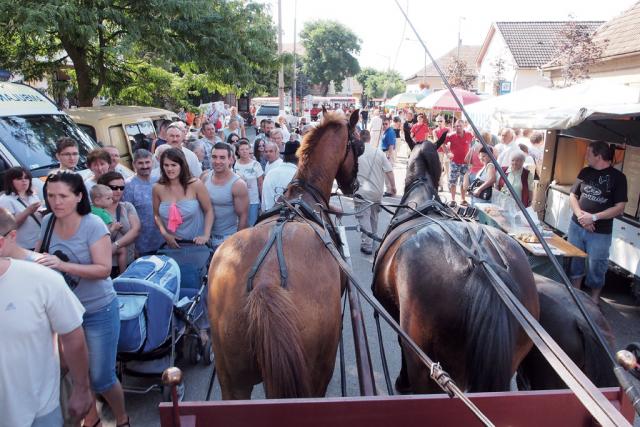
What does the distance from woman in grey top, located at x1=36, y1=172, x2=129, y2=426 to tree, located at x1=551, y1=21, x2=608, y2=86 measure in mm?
12021

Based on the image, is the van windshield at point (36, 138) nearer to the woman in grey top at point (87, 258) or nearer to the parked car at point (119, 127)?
the parked car at point (119, 127)

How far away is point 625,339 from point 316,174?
3805mm

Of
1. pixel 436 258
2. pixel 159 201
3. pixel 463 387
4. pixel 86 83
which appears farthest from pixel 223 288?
pixel 86 83

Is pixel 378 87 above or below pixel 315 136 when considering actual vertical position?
above

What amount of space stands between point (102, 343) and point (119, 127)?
22.0 feet

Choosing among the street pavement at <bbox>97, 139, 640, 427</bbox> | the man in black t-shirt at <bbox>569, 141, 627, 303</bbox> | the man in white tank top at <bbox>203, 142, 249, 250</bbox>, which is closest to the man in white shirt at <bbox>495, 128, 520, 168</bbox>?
the street pavement at <bbox>97, 139, 640, 427</bbox>

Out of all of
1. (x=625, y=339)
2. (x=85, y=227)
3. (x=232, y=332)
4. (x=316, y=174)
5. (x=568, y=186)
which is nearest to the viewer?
(x=232, y=332)

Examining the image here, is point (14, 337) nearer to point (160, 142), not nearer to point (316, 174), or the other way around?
point (316, 174)

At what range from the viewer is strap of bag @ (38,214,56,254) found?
9.12 ft

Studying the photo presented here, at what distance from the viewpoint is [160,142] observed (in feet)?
26.2

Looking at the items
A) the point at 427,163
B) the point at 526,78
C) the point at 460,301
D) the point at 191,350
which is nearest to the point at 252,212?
the point at 191,350

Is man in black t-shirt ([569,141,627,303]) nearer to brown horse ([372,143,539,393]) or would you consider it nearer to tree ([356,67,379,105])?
brown horse ([372,143,539,393])

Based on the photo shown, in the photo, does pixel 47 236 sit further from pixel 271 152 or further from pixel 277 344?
pixel 271 152

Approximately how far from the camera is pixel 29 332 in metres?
1.98
